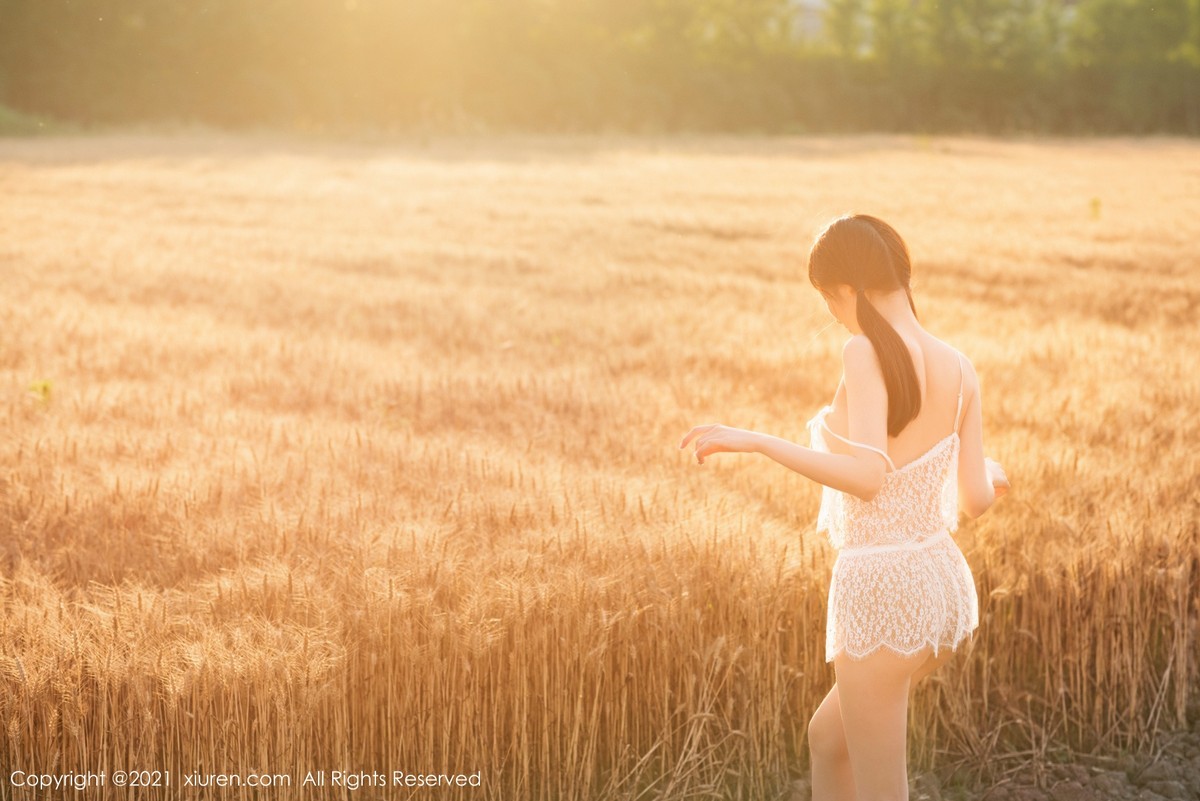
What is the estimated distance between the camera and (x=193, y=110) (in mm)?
41312

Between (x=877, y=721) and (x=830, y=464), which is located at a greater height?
(x=830, y=464)

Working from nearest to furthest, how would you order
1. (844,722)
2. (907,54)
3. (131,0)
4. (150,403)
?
(844,722) → (150,403) → (131,0) → (907,54)

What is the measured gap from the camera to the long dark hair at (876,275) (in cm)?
231

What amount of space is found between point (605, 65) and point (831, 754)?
146 ft

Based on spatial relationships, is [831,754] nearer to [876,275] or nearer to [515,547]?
[876,275]

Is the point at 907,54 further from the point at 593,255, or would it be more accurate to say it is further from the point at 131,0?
the point at 593,255

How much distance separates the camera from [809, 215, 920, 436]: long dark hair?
2.31 m

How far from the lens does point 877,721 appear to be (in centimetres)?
242

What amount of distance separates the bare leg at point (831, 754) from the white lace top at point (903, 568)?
0.17m

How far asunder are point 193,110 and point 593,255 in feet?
107

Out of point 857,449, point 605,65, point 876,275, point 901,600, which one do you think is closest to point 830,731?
point 901,600

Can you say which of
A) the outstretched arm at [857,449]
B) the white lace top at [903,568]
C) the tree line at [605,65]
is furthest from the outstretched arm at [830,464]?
the tree line at [605,65]

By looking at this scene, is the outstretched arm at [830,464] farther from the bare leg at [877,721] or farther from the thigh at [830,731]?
the thigh at [830,731]

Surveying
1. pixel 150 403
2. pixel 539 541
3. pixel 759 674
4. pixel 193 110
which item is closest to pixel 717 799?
pixel 759 674
